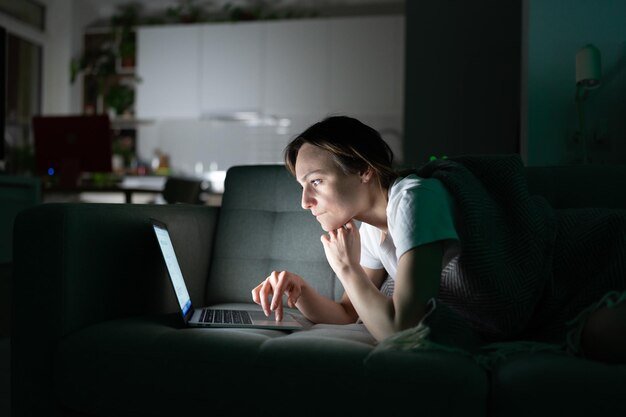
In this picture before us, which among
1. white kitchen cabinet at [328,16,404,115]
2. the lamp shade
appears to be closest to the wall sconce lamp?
the lamp shade

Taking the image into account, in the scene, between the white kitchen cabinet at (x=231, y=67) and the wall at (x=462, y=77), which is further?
the white kitchen cabinet at (x=231, y=67)

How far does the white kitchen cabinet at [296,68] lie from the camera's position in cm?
670

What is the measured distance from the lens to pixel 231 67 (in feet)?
22.6

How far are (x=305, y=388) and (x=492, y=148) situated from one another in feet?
9.73

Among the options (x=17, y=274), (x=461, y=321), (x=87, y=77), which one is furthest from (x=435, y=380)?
(x=87, y=77)

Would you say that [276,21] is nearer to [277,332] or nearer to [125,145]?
[125,145]

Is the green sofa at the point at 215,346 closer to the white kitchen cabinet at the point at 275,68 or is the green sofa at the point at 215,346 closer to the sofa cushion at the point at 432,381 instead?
the sofa cushion at the point at 432,381

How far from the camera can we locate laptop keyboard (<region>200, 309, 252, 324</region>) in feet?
4.66

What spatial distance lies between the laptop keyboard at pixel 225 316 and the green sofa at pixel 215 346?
7 centimetres

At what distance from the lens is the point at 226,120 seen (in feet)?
23.6

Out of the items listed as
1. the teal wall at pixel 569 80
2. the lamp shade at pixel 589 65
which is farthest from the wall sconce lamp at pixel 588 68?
the teal wall at pixel 569 80

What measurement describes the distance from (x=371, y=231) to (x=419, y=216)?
371 mm

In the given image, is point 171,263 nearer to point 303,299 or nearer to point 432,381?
point 303,299

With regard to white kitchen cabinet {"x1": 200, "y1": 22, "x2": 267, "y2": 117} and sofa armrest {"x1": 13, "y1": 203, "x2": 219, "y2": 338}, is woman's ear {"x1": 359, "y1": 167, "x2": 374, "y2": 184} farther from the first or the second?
white kitchen cabinet {"x1": 200, "y1": 22, "x2": 267, "y2": 117}
